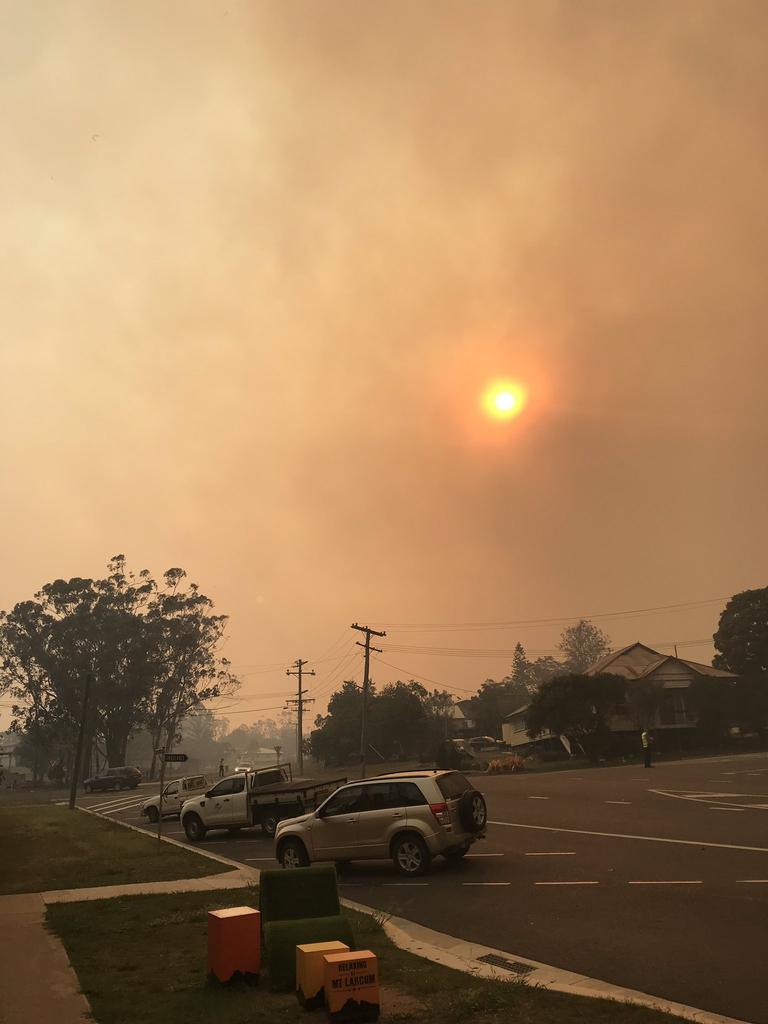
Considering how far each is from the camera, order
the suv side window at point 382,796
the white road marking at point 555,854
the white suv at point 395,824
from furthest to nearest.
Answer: the white road marking at point 555,854
the suv side window at point 382,796
the white suv at point 395,824


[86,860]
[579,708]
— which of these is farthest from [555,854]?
[579,708]

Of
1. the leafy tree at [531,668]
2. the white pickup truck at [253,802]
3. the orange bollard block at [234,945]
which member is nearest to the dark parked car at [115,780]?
the white pickup truck at [253,802]

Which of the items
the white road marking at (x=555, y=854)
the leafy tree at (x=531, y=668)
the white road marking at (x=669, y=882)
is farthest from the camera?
the leafy tree at (x=531, y=668)

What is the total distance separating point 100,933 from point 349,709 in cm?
7771

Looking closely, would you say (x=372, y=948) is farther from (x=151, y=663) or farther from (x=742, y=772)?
(x=151, y=663)

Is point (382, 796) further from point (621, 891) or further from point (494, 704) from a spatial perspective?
point (494, 704)

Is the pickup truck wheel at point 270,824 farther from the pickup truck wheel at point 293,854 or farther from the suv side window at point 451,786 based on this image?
the suv side window at point 451,786

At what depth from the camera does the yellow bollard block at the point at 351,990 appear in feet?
22.8

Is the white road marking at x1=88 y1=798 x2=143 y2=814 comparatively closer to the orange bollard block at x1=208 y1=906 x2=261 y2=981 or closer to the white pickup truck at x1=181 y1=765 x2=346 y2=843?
the white pickup truck at x1=181 y1=765 x2=346 y2=843

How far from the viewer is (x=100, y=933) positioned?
1097cm

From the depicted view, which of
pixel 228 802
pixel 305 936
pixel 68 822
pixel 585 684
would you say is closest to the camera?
pixel 305 936

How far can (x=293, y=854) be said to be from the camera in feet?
53.5

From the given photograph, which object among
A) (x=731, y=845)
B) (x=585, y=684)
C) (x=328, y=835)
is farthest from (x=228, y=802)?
(x=585, y=684)

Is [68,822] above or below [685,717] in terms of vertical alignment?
below
